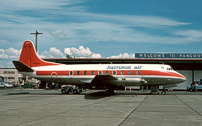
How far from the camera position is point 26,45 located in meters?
31.0

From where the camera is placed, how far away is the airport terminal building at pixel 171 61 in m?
44.5

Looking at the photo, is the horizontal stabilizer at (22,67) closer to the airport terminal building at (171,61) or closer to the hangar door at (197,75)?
the airport terminal building at (171,61)

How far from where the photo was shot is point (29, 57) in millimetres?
30781

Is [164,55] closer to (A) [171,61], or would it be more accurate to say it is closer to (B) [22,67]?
(A) [171,61]

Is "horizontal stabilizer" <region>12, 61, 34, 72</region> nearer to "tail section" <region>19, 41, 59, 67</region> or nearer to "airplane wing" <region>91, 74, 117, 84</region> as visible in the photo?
"tail section" <region>19, 41, 59, 67</region>

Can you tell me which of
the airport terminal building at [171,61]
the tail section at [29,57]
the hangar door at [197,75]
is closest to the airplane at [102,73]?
the tail section at [29,57]

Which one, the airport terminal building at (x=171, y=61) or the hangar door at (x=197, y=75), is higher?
the airport terminal building at (x=171, y=61)

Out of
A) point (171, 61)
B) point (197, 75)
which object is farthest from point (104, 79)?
point (197, 75)

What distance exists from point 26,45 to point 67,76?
828 centimetres

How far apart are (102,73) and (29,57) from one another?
37.8 feet

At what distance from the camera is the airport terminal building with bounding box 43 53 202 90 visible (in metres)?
44.5

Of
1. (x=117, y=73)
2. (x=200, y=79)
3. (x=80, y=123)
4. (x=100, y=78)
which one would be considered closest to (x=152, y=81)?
(x=117, y=73)

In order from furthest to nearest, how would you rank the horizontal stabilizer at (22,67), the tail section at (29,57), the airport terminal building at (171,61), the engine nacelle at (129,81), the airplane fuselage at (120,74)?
the airport terminal building at (171,61) < the tail section at (29,57) < the horizontal stabilizer at (22,67) < the airplane fuselage at (120,74) < the engine nacelle at (129,81)

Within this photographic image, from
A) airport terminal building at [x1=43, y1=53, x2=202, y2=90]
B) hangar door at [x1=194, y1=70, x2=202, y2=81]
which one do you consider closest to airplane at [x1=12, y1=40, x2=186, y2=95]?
airport terminal building at [x1=43, y1=53, x2=202, y2=90]
